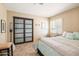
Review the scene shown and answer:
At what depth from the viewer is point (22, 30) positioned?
230 inches

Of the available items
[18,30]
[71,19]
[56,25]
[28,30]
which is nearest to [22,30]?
[18,30]

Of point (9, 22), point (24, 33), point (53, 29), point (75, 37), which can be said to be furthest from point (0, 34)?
point (53, 29)

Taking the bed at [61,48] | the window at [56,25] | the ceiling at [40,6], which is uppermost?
the ceiling at [40,6]

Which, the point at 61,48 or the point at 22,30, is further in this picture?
the point at 22,30

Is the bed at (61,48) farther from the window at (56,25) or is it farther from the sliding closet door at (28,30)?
the sliding closet door at (28,30)

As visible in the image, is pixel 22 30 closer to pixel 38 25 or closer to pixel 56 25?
pixel 38 25

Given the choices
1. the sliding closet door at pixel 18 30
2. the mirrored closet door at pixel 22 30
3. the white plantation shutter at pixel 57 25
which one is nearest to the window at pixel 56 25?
the white plantation shutter at pixel 57 25

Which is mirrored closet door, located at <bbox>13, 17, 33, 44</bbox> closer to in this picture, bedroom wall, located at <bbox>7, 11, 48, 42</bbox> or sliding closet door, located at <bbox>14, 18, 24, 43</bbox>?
sliding closet door, located at <bbox>14, 18, 24, 43</bbox>

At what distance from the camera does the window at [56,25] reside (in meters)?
5.60

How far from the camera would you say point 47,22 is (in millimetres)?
7059

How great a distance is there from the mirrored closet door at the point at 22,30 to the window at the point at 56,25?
154 cm

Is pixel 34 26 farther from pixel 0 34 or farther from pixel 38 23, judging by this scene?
pixel 0 34

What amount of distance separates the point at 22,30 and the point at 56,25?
223 centimetres

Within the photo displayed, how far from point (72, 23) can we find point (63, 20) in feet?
2.59
